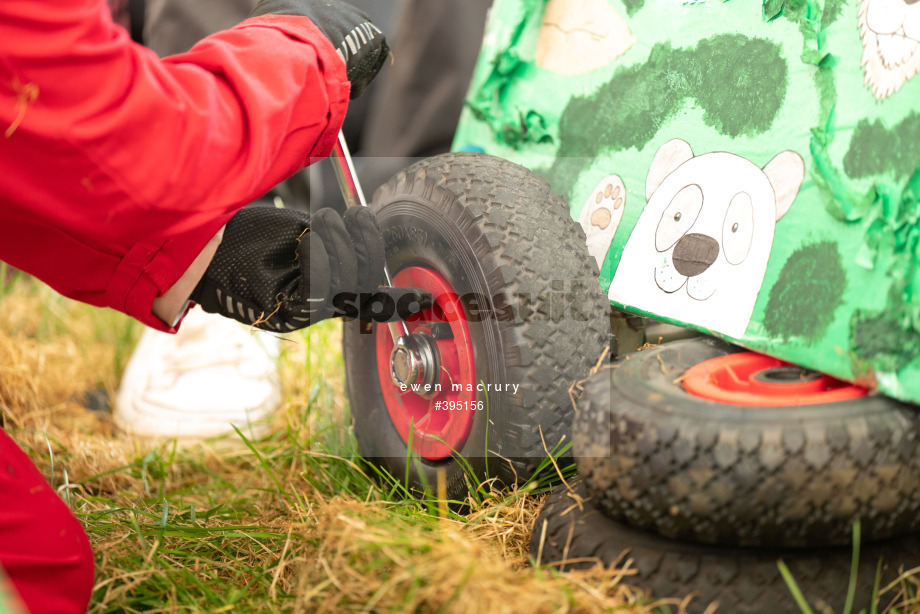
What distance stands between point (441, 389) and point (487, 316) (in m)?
0.18

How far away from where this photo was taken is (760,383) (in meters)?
0.79

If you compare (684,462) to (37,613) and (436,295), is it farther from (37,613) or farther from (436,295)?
(37,613)

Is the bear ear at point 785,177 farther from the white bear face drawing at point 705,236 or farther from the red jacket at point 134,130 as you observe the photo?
the red jacket at point 134,130

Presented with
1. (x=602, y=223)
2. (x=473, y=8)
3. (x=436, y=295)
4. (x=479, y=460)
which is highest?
(x=473, y=8)

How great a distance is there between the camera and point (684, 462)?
700mm

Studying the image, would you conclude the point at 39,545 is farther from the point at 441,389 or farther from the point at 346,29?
the point at 346,29

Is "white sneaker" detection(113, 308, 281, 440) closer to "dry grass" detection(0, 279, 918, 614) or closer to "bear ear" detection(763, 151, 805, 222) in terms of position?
"dry grass" detection(0, 279, 918, 614)

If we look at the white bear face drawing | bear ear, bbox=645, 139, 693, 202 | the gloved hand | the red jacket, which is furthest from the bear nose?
the red jacket

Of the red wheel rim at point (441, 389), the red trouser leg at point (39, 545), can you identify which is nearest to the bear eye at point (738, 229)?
the red wheel rim at point (441, 389)

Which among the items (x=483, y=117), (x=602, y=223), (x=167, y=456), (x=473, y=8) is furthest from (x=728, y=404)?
(x=473, y=8)

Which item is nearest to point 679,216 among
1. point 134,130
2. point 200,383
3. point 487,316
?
point 487,316

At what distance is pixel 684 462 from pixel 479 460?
1.11 ft

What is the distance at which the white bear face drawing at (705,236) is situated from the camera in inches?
34.5

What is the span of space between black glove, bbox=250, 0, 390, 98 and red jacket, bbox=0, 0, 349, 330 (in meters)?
0.05
